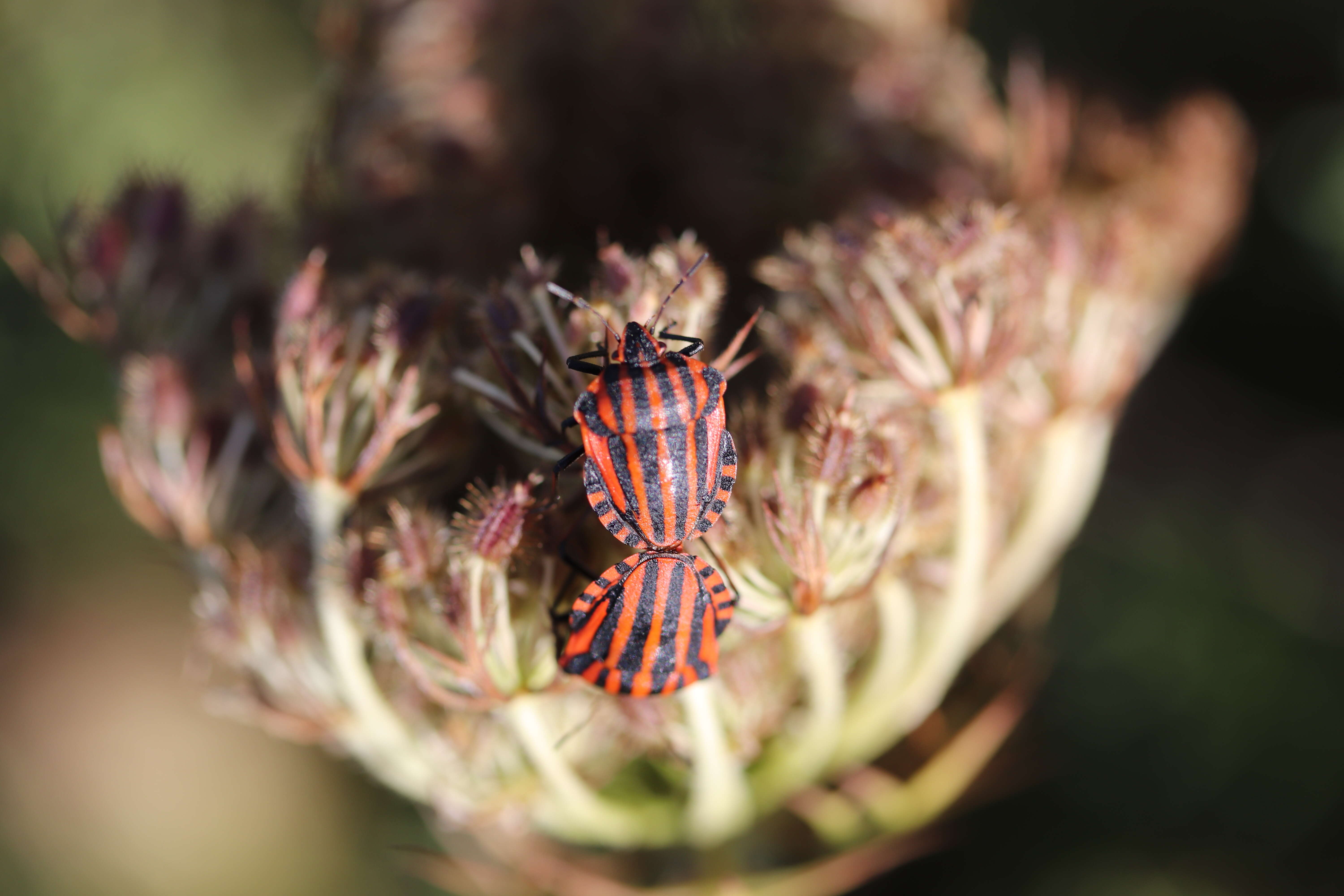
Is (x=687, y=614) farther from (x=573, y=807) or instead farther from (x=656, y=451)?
(x=573, y=807)

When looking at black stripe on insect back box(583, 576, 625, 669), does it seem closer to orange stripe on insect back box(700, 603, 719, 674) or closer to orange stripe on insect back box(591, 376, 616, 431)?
orange stripe on insect back box(700, 603, 719, 674)

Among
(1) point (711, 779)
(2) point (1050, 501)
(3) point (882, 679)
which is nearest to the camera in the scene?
(1) point (711, 779)

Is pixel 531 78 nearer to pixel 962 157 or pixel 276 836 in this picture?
pixel 962 157

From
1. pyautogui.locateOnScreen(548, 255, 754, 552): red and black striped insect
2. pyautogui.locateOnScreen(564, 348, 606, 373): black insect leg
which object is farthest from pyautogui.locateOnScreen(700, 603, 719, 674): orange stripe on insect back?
pyautogui.locateOnScreen(564, 348, 606, 373): black insect leg

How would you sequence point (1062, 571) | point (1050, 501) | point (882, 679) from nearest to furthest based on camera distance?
point (882, 679) → point (1050, 501) → point (1062, 571)

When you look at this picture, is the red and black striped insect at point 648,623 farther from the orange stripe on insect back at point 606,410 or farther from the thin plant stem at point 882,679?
the thin plant stem at point 882,679

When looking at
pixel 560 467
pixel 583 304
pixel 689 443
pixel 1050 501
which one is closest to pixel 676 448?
pixel 689 443
